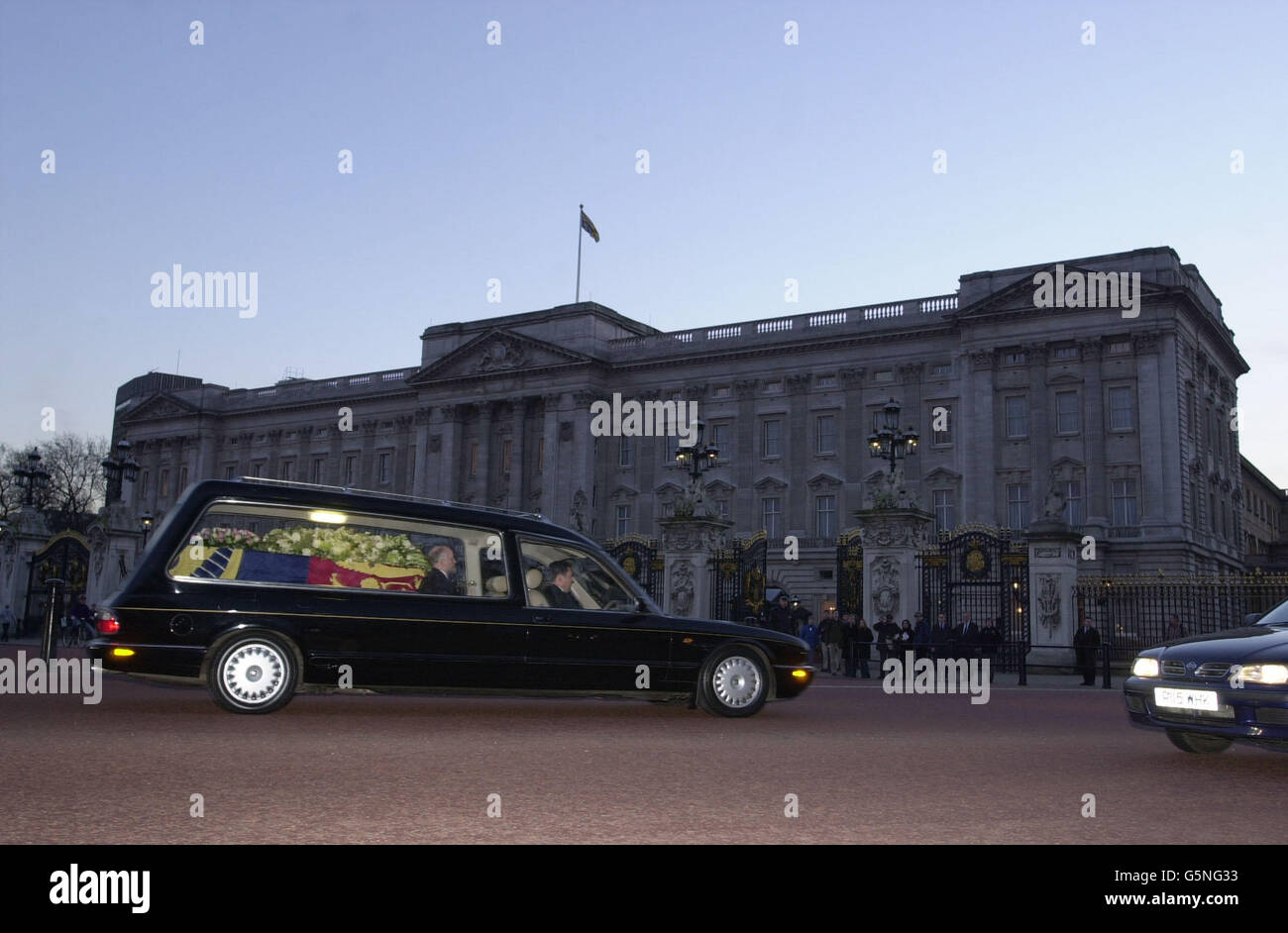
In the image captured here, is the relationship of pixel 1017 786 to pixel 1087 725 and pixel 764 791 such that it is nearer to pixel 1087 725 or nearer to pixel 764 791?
pixel 764 791

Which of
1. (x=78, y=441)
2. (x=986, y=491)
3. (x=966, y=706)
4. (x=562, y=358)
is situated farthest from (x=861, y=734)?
(x=78, y=441)

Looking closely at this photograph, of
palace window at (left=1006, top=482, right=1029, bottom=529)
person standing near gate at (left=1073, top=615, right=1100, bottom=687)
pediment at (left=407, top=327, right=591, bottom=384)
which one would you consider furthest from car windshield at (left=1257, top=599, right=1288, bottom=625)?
pediment at (left=407, top=327, right=591, bottom=384)

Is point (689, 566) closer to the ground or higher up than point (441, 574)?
higher up

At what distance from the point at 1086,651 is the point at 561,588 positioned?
14.0 m

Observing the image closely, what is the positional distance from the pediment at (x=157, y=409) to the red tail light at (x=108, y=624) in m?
78.7

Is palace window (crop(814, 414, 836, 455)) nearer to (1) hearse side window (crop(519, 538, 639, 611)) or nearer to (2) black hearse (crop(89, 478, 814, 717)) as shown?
(2) black hearse (crop(89, 478, 814, 717))

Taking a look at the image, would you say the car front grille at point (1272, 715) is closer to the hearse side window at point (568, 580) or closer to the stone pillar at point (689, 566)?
the hearse side window at point (568, 580)

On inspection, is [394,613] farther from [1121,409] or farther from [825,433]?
[825,433]

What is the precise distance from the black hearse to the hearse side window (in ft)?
0.05

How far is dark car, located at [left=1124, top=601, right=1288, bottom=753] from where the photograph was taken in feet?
26.6

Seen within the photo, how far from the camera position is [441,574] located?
12125mm

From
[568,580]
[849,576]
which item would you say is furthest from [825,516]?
[568,580]

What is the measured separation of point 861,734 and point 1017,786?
352 cm

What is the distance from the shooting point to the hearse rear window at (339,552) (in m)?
11.6
